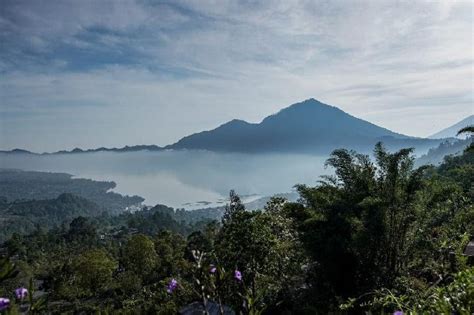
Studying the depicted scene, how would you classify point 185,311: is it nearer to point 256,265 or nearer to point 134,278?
point 256,265

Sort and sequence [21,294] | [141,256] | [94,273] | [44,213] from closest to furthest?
[21,294], [94,273], [141,256], [44,213]

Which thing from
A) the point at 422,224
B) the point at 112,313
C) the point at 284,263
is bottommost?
the point at 112,313

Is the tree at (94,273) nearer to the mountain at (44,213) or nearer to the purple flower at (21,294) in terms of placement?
the purple flower at (21,294)

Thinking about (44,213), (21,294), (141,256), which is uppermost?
(21,294)

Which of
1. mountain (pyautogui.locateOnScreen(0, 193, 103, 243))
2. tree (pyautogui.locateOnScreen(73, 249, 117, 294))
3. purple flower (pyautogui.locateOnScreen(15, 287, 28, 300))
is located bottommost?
mountain (pyautogui.locateOnScreen(0, 193, 103, 243))

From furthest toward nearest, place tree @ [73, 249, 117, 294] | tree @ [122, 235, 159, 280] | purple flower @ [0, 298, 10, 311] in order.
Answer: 1. tree @ [122, 235, 159, 280]
2. tree @ [73, 249, 117, 294]
3. purple flower @ [0, 298, 10, 311]

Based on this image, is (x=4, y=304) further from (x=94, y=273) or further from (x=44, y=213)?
(x=44, y=213)

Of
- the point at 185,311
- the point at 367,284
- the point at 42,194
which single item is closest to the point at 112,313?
the point at 185,311

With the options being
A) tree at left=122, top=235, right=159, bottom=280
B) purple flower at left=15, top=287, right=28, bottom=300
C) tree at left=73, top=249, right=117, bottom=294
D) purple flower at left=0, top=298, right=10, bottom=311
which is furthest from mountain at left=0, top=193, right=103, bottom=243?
purple flower at left=0, top=298, right=10, bottom=311

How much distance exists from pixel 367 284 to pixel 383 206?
1.48 metres

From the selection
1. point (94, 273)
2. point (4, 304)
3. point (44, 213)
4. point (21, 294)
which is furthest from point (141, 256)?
point (44, 213)

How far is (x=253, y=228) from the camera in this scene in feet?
26.4

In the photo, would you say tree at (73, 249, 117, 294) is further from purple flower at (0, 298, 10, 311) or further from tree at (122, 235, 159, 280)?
purple flower at (0, 298, 10, 311)

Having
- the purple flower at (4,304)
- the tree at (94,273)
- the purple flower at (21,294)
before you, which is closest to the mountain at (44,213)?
the tree at (94,273)
